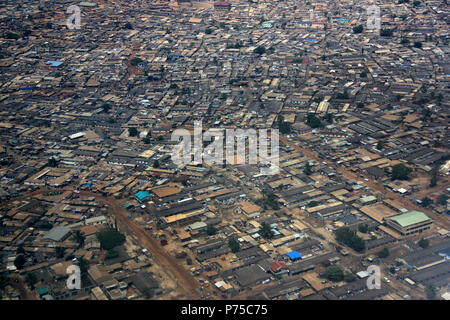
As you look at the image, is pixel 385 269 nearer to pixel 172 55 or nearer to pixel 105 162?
pixel 105 162

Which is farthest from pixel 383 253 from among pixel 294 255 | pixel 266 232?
pixel 266 232

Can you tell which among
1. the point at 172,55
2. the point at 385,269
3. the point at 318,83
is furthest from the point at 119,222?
the point at 172,55

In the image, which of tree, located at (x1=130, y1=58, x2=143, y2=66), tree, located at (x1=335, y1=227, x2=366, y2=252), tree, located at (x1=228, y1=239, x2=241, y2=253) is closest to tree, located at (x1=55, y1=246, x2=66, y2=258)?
tree, located at (x1=228, y1=239, x2=241, y2=253)

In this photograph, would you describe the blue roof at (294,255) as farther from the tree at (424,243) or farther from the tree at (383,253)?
the tree at (424,243)

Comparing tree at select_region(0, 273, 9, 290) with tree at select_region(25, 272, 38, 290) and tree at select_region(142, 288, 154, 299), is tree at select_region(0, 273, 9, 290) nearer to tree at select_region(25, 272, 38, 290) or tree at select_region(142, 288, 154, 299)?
tree at select_region(25, 272, 38, 290)

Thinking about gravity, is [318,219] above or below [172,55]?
below

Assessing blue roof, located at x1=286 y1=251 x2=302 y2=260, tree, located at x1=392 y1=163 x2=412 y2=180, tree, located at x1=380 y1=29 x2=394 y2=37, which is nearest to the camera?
blue roof, located at x1=286 y1=251 x2=302 y2=260

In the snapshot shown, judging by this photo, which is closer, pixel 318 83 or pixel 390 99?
pixel 390 99
